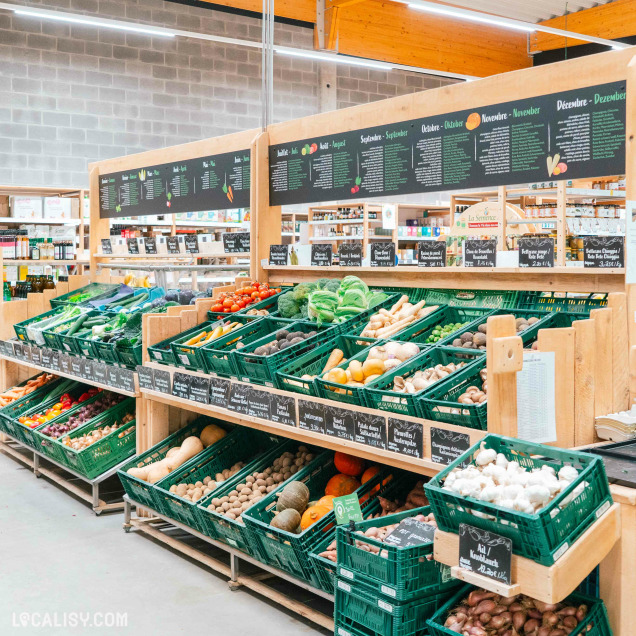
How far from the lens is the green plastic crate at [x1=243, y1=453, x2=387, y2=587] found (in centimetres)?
321

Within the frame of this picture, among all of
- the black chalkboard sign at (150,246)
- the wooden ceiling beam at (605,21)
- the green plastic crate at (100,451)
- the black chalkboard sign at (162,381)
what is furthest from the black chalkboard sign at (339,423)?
the wooden ceiling beam at (605,21)

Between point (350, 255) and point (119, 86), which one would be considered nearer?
point (350, 255)

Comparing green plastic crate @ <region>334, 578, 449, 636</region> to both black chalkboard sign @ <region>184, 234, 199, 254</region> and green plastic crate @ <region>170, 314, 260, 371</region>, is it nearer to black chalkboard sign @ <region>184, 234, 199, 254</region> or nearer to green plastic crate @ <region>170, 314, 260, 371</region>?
green plastic crate @ <region>170, 314, 260, 371</region>

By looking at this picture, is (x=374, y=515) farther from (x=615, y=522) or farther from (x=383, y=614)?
(x=615, y=522)

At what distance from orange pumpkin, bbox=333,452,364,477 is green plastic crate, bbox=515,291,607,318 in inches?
39.8

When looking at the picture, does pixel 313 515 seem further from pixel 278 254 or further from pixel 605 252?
pixel 278 254

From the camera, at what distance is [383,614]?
2.56 m

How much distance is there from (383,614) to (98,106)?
1164 cm

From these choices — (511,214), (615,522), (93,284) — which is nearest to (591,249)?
(615,522)

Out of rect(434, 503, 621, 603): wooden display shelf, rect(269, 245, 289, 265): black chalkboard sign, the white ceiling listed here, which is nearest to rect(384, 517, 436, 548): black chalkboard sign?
rect(434, 503, 621, 603): wooden display shelf

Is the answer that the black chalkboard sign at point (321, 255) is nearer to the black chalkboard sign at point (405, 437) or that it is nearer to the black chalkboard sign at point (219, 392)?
the black chalkboard sign at point (219, 392)

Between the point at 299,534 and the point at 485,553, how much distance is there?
1.22 metres

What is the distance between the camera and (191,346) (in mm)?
4133

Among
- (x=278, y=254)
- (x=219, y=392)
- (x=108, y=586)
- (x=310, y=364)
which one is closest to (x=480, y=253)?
(x=310, y=364)
